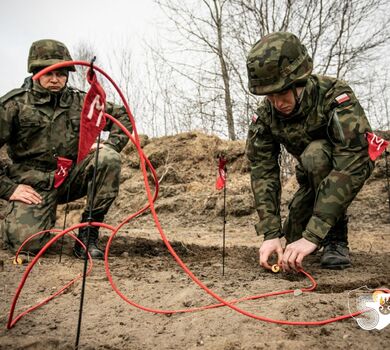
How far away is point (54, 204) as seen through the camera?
11.0 feet

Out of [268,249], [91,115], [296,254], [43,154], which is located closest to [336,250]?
[268,249]

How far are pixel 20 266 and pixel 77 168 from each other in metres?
0.96

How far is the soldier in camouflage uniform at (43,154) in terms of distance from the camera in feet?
10.1

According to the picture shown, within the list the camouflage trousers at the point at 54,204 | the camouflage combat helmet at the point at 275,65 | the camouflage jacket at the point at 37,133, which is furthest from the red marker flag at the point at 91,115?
the camouflage jacket at the point at 37,133

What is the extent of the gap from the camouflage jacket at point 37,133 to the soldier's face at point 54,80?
0.21 feet

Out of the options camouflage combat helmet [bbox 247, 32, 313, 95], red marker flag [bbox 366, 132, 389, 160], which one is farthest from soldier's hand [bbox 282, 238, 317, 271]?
camouflage combat helmet [bbox 247, 32, 313, 95]

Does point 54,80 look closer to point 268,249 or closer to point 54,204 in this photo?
point 54,204

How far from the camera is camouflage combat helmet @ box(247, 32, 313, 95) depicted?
2004 mm

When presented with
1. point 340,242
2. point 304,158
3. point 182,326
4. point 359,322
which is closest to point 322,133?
point 304,158

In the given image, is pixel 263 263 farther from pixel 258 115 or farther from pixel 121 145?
pixel 121 145

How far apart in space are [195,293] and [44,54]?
224 centimetres

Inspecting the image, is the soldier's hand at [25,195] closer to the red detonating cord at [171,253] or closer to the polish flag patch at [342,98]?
the red detonating cord at [171,253]

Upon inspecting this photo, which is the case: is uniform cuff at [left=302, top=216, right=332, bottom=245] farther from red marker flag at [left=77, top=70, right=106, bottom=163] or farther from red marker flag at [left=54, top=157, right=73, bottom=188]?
red marker flag at [left=54, top=157, right=73, bottom=188]

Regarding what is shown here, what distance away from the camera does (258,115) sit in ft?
8.11
